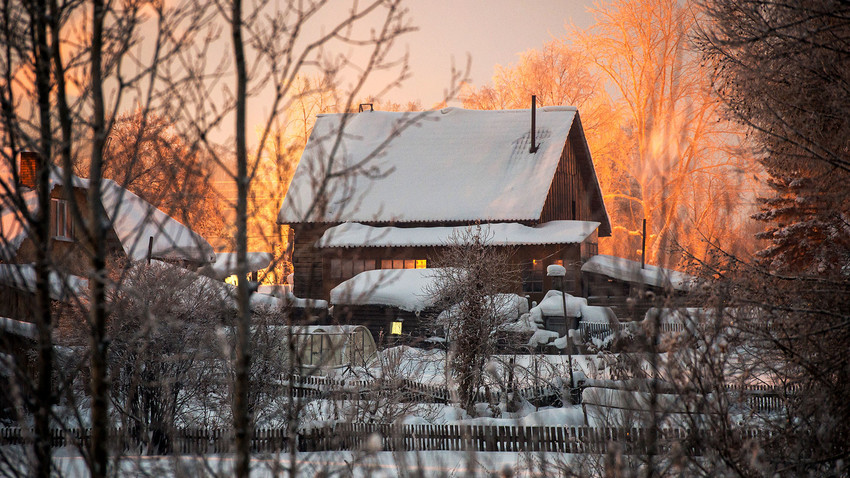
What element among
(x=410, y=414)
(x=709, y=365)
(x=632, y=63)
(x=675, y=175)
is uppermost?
(x=632, y=63)

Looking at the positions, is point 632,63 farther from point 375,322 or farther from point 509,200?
point 375,322

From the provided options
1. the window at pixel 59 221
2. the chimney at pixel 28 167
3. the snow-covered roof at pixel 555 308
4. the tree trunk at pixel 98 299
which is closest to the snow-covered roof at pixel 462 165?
the snow-covered roof at pixel 555 308

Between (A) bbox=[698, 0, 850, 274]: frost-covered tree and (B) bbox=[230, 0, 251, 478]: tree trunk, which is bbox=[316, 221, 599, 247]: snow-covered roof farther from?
(B) bbox=[230, 0, 251, 478]: tree trunk

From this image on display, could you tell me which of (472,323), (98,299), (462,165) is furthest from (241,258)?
(462,165)

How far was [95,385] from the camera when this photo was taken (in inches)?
119

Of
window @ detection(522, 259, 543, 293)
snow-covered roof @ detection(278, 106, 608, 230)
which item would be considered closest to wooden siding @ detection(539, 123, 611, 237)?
snow-covered roof @ detection(278, 106, 608, 230)

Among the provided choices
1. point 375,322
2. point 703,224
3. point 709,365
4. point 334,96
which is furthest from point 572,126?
point 334,96

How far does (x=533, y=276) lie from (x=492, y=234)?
2.79 metres

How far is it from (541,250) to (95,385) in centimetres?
2431

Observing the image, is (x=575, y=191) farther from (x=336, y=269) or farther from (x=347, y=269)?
(x=336, y=269)

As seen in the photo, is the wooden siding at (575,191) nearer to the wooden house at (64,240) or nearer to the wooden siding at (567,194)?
the wooden siding at (567,194)

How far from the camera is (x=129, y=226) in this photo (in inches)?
923

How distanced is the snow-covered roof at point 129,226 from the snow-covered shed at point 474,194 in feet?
17.6

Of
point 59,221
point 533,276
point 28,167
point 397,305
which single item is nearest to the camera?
point 28,167
